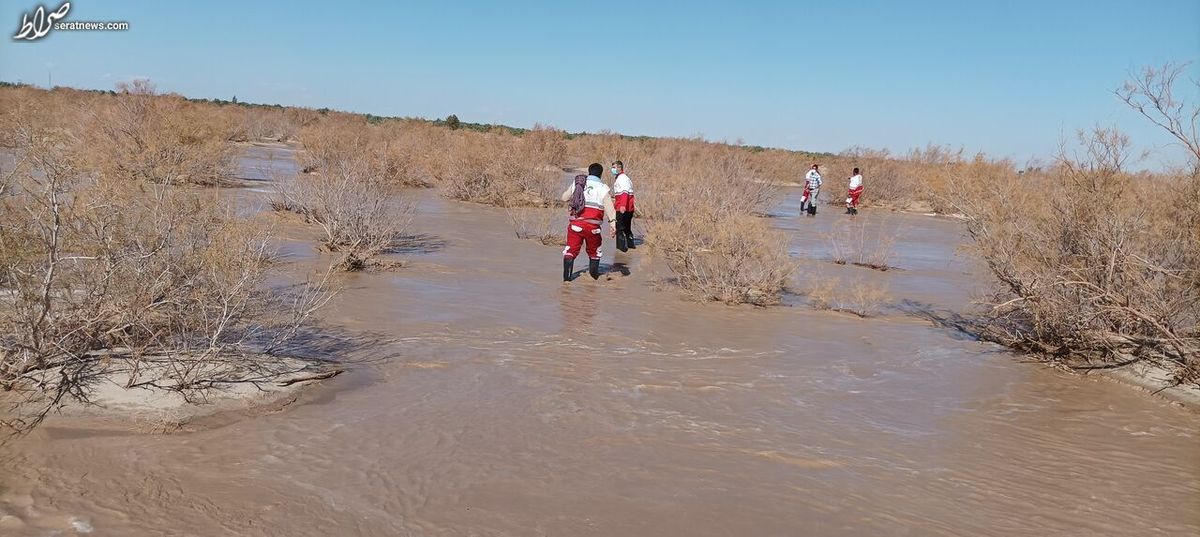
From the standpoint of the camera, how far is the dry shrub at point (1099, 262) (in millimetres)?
6289

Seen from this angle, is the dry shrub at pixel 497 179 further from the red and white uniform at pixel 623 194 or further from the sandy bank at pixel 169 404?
the sandy bank at pixel 169 404

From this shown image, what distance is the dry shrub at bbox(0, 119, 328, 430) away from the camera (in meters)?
4.51

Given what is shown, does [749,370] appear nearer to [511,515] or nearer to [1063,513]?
[1063,513]

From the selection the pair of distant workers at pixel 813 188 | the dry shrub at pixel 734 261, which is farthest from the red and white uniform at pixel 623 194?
the pair of distant workers at pixel 813 188

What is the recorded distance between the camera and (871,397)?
592cm

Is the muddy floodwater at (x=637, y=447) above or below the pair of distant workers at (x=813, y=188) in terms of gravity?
below

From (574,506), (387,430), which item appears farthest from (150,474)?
(574,506)

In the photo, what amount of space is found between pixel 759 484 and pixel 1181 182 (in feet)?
17.2

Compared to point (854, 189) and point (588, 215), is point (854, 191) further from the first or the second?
point (588, 215)

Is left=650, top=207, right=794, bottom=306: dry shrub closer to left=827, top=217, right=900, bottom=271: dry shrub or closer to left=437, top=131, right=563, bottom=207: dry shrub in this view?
left=827, top=217, right=900, bottom=271: dry shrub

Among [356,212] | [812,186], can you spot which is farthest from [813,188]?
[356,212]

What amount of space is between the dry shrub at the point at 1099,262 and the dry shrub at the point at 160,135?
47.5 ft

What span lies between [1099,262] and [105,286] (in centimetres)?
753

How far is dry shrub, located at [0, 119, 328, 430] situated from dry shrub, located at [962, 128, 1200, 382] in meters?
5.87
